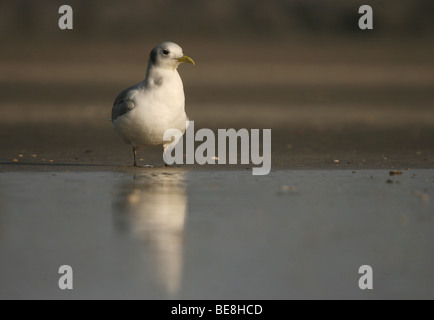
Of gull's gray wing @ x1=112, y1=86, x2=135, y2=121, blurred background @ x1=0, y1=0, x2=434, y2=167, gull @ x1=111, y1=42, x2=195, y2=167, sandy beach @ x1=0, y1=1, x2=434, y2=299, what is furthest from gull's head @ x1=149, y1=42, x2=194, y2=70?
blurred background @ x1=0, y1=0, x2=434, y2=167

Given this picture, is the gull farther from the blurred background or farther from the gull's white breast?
the blurred background

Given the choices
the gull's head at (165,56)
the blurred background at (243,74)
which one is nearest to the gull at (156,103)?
the gull's head at (165,56)

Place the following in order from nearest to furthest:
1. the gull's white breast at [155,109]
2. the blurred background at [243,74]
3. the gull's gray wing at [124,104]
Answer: the gull's white breast at [155,109] < the gull's gray wing at [124,104] < the blurred background at [243,74]

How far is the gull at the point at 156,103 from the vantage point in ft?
30.5

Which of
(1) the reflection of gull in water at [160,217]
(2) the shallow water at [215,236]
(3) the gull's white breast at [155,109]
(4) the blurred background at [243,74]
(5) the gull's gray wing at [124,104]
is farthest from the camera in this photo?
(4) the blurred background at [243,74]

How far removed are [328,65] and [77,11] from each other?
43.5ft

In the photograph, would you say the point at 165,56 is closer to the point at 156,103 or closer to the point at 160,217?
the point at 156,103

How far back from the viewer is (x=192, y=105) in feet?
72.5

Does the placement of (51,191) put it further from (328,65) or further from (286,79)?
(328,65)

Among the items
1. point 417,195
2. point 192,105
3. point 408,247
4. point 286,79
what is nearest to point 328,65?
point 286,79

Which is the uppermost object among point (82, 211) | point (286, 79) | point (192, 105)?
point (286, 79)

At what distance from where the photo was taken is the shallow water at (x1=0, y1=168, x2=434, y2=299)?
5.04 m

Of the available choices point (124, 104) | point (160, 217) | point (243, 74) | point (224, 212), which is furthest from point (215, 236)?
point (243, 74)

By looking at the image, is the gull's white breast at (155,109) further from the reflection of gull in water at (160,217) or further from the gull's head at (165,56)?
the reflection of gull in water at (160,217)
